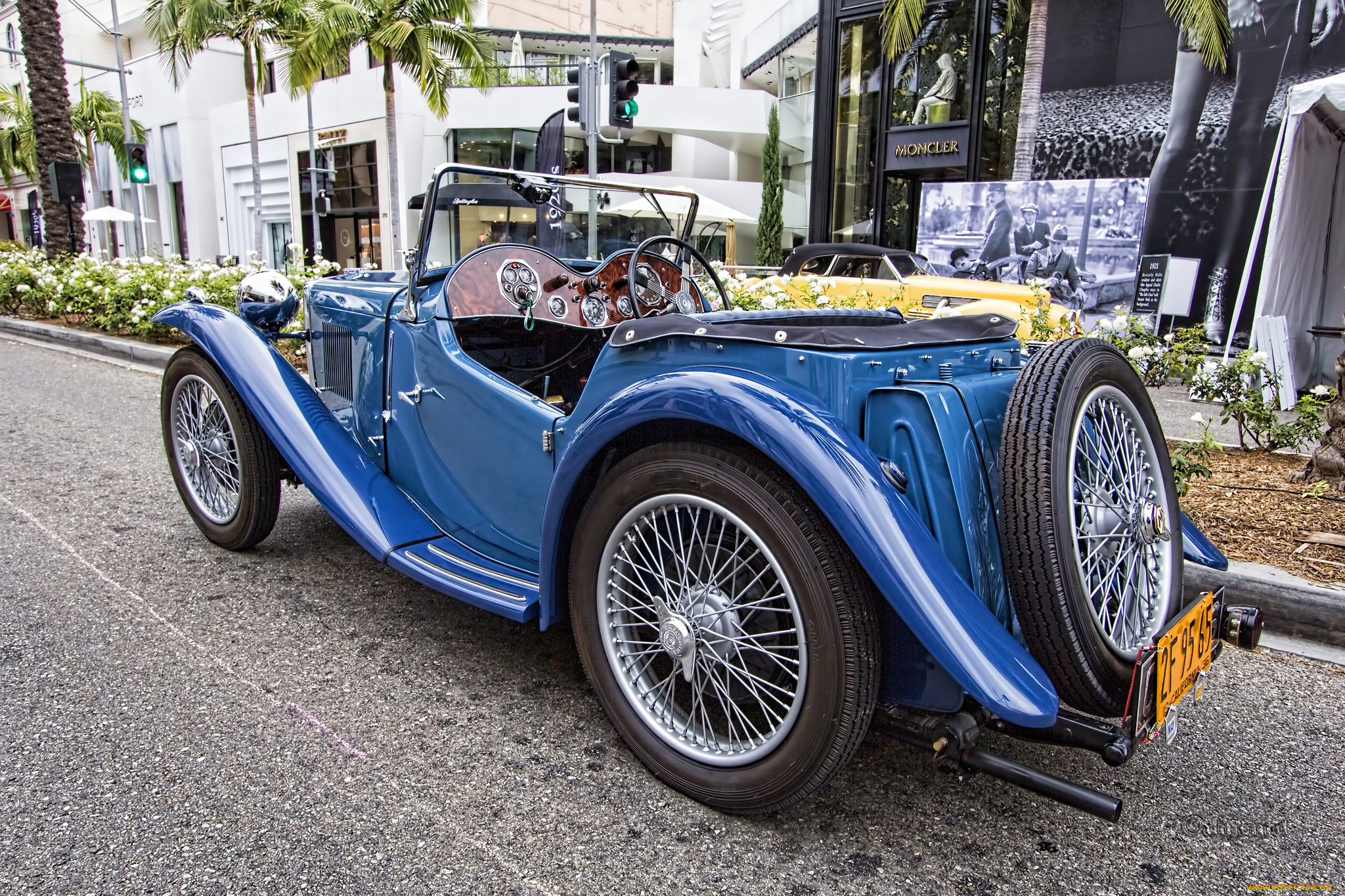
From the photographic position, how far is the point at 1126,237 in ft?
38.8

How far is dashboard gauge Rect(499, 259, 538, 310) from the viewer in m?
3.29

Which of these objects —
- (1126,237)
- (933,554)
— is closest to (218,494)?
(933,554)

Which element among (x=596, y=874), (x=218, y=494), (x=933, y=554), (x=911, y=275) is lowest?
(x=596, y=874)

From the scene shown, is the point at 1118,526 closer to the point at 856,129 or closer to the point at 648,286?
the point at 648,286

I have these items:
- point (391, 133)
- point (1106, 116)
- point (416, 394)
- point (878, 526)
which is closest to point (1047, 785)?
point (878, 526)

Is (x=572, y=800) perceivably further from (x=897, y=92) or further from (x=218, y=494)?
(x=897, y=92)

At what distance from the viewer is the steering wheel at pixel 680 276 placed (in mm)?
3064

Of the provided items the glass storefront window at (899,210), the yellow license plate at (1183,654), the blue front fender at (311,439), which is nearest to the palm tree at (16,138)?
the glass storefront window at (899,210)

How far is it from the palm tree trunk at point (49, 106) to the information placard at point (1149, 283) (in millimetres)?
15975

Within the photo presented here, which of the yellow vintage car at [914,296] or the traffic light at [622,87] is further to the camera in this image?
the traffic light at [622,87]

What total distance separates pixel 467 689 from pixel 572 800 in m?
0.66

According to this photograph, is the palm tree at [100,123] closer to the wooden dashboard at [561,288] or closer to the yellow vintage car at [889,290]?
the yellow vintage car at [889,290]

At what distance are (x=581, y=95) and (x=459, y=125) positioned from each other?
16872mm

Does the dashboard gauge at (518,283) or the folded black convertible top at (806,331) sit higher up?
the dashboard gauge at (518,283)
